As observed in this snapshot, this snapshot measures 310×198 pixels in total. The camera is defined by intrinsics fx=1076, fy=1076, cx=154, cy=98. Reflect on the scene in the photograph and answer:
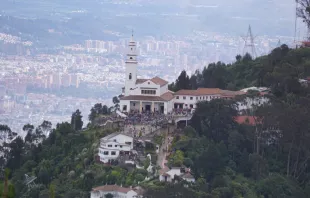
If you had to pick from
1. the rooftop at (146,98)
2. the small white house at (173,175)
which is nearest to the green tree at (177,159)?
the small white house at (173,175)

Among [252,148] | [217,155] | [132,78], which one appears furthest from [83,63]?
[217,155]

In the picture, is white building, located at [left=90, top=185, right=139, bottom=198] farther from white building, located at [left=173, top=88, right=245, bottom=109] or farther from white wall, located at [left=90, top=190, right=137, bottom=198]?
white building, located at [left=173, top=88, right=245, bottom=109]

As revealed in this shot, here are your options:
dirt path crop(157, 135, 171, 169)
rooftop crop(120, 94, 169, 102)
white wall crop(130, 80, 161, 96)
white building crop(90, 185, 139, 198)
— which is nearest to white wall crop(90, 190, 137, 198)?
white building crop(90, 185, 139, 198)

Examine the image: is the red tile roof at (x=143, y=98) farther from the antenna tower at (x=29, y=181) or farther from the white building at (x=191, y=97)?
the antenna tower at (x=29, y=181)

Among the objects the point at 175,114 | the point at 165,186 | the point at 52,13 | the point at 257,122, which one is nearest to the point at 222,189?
the point at 165,186

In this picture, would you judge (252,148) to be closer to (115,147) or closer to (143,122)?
(143,122)

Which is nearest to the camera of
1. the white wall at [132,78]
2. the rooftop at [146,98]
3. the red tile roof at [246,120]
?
the red tile roof at [246,120]

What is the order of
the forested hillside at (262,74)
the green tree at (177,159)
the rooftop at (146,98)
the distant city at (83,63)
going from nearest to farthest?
the green tree at (177,159) < the forested hillside at (262,74) < the rooftop at (146,98) < the distant city at (83,63)
